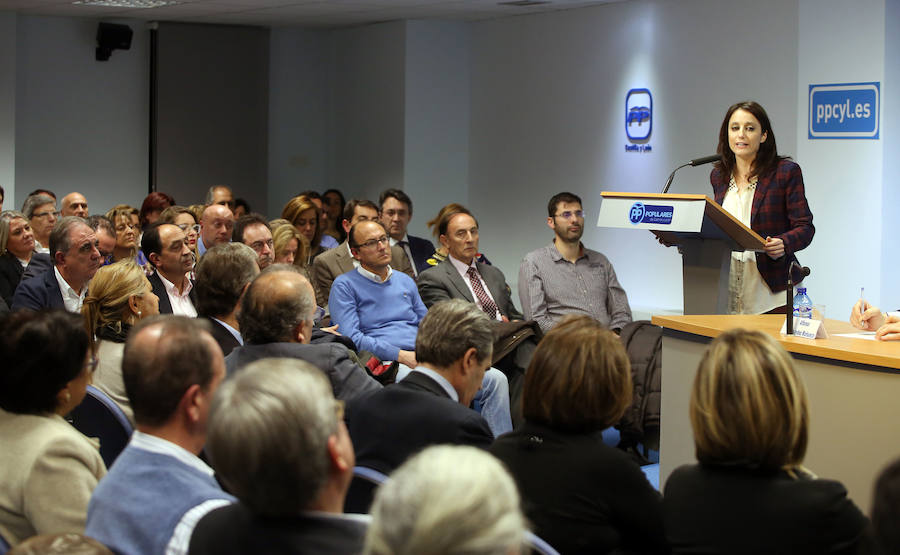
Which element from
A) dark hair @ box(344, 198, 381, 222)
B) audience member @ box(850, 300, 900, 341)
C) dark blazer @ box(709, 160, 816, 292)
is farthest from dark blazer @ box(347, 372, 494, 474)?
dark hair @ box(344, 198, 381, 222)

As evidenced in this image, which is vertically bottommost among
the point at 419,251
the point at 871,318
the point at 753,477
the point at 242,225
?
the point at 753,477

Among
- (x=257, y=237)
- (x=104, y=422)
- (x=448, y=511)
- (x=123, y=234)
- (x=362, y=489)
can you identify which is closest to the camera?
(x=448, y=511)

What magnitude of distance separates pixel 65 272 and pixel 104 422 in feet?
7.08

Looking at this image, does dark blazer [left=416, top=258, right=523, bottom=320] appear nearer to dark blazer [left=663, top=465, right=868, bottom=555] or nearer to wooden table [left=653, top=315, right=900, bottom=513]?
wooden table [left=653, top=315, right=900, bottom=513]

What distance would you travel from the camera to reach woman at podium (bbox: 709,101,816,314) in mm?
4785

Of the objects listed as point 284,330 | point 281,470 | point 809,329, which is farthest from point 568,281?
point 281,470

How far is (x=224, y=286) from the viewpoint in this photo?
12.6 feet

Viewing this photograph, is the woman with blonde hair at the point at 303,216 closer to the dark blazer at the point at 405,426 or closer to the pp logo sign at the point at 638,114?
the pp logo sign at the point at 638,114

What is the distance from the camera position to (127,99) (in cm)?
1128

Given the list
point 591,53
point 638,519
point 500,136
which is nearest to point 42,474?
point 638,519

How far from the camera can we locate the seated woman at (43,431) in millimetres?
2141

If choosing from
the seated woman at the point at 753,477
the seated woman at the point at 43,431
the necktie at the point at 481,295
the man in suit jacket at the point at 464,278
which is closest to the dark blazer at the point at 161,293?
the man in suit jacket at the point at 464,278

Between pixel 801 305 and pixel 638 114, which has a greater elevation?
pixel 638 114

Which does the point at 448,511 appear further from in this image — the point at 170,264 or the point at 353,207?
the point at 353,207
